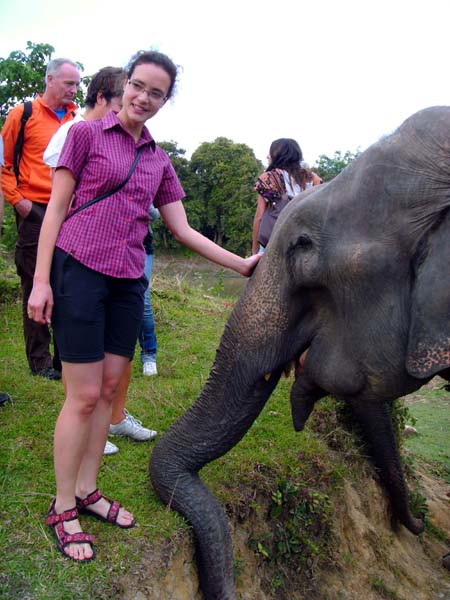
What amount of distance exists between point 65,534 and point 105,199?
1.51 m

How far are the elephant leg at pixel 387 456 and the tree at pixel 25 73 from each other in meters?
A: 6.82

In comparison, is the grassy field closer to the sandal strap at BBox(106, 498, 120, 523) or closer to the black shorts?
the sandal strap at BBox(106, 498, 120, 523)

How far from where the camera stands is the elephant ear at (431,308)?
7.25ft

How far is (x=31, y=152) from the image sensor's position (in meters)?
4.65

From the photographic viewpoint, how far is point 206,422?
2863 millimetres

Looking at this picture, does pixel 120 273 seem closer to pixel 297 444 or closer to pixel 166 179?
pixel 166 179

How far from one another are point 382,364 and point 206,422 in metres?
0.87

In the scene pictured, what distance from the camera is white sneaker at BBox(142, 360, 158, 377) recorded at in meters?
5.39

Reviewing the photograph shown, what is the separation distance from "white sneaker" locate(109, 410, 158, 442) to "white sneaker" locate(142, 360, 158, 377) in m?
1.39

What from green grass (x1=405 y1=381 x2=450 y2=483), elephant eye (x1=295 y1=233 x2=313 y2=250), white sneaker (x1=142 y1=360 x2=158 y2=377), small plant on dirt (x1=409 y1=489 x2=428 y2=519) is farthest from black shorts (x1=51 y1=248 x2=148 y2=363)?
green grass (x1=405 y1=381 x2=450 y2=483)

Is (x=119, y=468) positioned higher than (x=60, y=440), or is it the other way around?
(x=60, y=440)

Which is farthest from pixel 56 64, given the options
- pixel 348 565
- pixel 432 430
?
pixel 432 430

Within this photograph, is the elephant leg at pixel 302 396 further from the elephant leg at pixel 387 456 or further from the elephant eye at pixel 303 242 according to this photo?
the elephant leg at pixel 387 456

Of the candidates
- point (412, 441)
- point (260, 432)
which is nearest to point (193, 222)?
point (412, 441)
